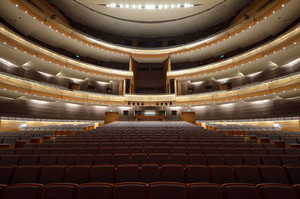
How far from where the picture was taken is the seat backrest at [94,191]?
168cm

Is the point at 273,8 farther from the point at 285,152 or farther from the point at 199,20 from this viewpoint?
the point at 285,152

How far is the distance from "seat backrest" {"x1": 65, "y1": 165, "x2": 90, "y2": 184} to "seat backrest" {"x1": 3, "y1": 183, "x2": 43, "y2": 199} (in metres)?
0.72

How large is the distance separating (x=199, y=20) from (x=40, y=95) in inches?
796

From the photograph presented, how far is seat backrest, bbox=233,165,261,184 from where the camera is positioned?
7.88 ft

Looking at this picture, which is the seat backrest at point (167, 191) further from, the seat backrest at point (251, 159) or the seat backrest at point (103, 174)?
the seat backrest at point (251, 159)

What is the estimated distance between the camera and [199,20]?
19.3 metres

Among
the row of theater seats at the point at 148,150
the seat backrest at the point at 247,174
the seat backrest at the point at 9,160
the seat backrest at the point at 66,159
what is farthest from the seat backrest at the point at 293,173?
the seat backrest at the point at 9,160

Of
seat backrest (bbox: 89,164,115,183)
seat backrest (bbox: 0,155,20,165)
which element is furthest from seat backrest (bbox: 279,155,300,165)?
seat backrest (bbox: 0,155,20,165)

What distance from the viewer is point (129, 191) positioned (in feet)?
5.66

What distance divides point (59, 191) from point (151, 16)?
67.2ft

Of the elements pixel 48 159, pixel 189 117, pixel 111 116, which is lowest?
pixel 48 159

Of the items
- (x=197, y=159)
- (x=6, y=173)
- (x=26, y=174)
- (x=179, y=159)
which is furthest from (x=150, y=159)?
(x=6, y=173)

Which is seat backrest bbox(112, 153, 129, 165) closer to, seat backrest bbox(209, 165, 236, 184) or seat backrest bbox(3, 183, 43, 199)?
seat backrest bbox(3, 183, 43, 199)

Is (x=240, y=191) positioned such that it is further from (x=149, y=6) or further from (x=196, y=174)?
(x=149, y=6)
